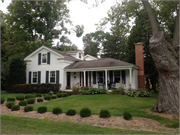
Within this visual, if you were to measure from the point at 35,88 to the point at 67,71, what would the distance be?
419 cm

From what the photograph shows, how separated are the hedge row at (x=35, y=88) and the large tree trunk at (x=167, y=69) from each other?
41.3 ft

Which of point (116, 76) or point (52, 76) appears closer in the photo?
point (116, 76)

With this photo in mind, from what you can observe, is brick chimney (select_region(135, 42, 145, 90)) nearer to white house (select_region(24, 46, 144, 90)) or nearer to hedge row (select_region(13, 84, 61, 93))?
white house (select_region(24, 46, 144, 90))

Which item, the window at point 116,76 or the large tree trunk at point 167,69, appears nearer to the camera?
the large tree trunk at point 167,69

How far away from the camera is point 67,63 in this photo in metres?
19.1

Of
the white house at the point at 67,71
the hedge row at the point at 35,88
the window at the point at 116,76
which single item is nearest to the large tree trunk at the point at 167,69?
the white house at the point at 67,71

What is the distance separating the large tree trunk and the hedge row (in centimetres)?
1260

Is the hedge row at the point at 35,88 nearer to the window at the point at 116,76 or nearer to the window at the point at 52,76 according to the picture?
the window at the point at 52,76

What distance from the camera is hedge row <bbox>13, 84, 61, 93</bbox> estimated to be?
17125 millimetres

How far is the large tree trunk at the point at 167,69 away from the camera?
20.9 ft

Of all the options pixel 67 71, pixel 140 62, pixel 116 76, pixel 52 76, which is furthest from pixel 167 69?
pixel 52 76

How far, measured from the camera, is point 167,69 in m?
6.47

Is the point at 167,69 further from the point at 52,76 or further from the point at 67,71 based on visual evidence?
the point at 52,76

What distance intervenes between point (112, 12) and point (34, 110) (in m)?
8.34
